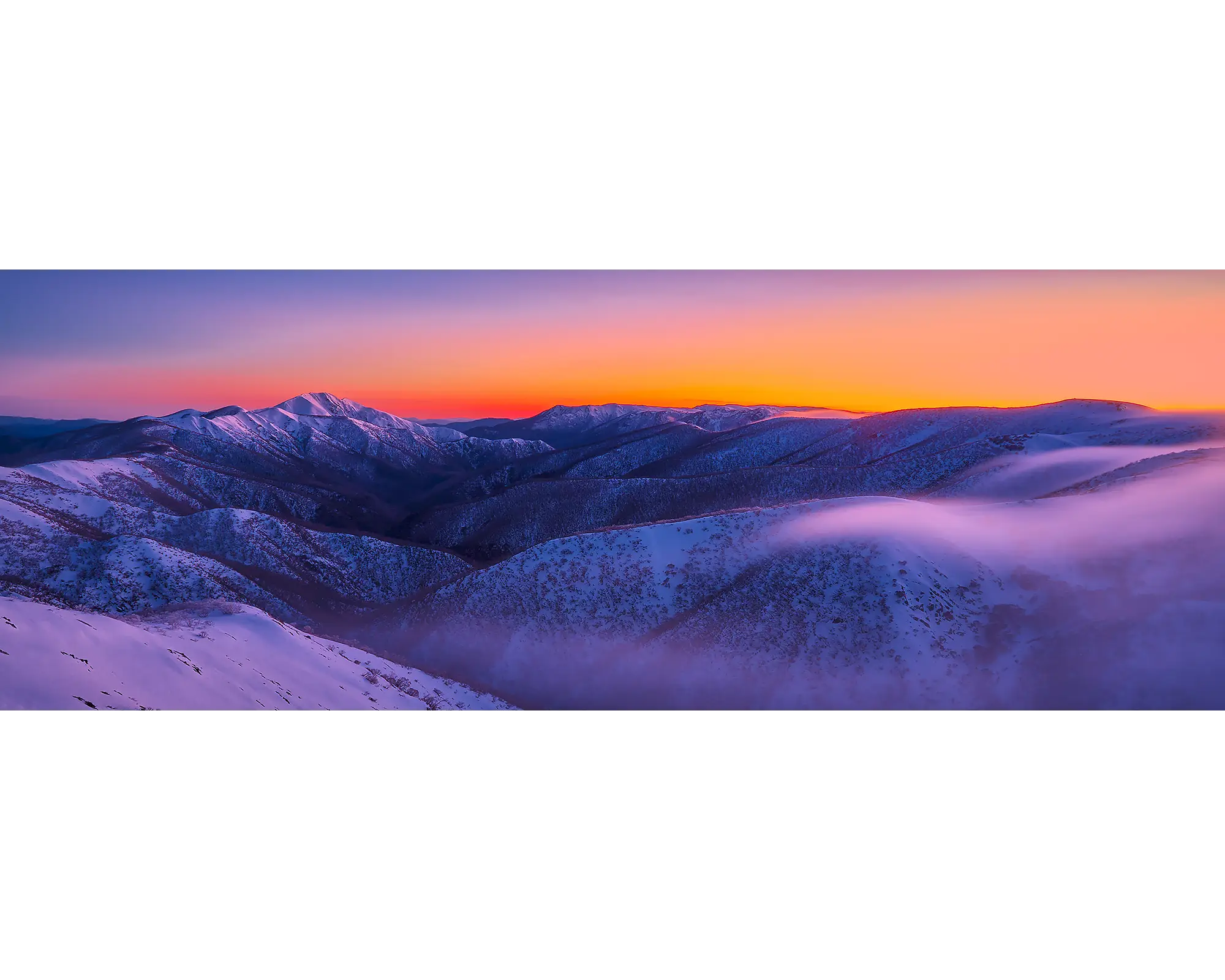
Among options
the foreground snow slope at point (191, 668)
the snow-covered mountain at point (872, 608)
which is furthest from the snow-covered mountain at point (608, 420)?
the foreground snow slope at point (191, 668)

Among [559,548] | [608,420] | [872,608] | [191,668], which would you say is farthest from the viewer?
[608,420]

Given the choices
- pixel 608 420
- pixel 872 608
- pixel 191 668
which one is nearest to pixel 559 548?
pixel 608 420

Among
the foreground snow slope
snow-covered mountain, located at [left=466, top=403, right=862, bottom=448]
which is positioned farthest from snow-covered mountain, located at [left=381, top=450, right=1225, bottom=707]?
snow-covered mountain, located at [left=466, top=403, right=862, bottom=448]

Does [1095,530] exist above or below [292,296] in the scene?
below

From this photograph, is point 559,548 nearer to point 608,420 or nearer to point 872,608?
point 608,420

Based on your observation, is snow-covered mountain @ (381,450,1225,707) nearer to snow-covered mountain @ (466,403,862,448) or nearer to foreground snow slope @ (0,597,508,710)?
foreground snow slope @ (0,597,508,710)
